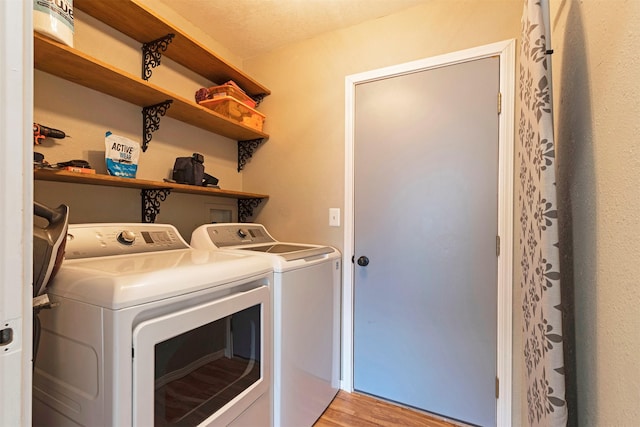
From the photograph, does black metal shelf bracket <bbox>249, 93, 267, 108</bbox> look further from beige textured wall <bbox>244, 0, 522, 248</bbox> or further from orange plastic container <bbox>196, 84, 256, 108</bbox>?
orange plastic container <bbox>196, 84, 256, 108</bbox>

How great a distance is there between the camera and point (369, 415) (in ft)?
5.49

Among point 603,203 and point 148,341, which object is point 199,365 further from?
point 603,203

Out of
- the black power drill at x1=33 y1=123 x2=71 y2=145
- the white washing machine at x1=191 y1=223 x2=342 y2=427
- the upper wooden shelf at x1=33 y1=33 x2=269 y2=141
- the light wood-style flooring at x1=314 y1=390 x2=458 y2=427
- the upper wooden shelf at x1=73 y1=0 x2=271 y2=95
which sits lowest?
the light wood-style flooring at x1=314 y1=390 x2=458 y2=427

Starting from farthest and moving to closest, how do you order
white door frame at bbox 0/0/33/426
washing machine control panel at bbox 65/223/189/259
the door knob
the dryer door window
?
1. the door knob
2. washing machine control panel at bbox 65/223/189/259
3. the dryer door window
4. white door frame at bbox 0/0/33/426

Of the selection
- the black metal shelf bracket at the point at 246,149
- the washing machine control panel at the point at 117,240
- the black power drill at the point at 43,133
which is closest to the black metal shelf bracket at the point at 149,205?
the washing machine control panel at the point at 117,240

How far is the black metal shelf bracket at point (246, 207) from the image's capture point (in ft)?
7.51

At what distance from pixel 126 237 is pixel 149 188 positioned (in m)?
0.46

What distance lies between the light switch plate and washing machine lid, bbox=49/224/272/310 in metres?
0.88

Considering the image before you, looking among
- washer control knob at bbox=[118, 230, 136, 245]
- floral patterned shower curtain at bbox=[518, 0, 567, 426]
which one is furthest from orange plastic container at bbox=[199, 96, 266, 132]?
floral patterned shower curtain at bbox=[518, 0, 567, 426]

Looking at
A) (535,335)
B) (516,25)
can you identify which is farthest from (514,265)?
(516,25)

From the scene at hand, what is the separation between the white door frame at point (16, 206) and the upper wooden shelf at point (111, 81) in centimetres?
80

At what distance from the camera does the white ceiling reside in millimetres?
1701

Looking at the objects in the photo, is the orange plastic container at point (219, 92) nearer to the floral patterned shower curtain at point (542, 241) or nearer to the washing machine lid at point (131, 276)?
the washing machine lid at point (131, 276)

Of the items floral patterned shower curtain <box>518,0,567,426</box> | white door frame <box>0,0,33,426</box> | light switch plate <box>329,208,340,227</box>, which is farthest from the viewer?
light switch plate <box>329,208,340,227</box>
